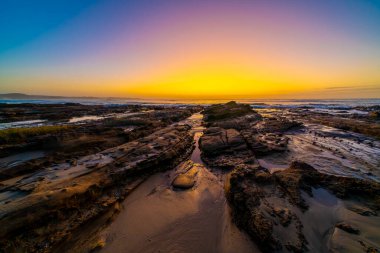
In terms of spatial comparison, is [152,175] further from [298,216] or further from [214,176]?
[298,216]

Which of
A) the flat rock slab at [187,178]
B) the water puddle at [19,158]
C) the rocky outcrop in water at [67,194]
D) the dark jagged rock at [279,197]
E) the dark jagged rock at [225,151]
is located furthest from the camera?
the dark jagged rock at [225,151]

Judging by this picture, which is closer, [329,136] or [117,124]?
[329,136]

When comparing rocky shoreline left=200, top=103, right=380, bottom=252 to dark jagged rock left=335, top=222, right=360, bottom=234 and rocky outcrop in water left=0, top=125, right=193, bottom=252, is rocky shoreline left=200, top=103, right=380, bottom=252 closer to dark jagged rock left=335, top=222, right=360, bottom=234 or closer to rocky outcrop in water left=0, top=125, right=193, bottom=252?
dark jagged rock left=335, top=222, right=360, bottom=234

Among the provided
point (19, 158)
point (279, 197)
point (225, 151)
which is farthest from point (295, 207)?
point (19, 158)

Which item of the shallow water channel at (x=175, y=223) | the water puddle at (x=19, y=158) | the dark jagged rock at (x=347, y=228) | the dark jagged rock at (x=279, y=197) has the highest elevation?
the water puddle at (x=19, y=158)

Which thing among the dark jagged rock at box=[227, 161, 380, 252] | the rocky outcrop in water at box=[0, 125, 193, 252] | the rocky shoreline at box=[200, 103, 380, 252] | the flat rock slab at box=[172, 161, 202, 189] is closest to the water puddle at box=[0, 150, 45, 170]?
the rocky outcrop in water at box=[0, 125, 193, 252]

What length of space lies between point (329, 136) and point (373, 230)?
11.1m

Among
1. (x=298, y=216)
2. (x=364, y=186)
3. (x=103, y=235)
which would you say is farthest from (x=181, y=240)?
(x=364, y=186)

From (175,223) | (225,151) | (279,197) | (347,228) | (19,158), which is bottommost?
(175,223)

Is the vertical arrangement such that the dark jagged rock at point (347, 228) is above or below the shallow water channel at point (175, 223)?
above

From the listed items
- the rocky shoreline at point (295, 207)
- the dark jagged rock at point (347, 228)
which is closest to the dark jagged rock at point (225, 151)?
the rocky shoreline at point (295, 207)

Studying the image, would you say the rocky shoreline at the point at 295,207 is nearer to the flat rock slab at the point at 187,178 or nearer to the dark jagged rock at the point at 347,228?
the dark jagged rock at the point at 347,228

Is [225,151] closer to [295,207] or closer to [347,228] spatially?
[295,207]

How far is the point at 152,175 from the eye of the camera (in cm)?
659
